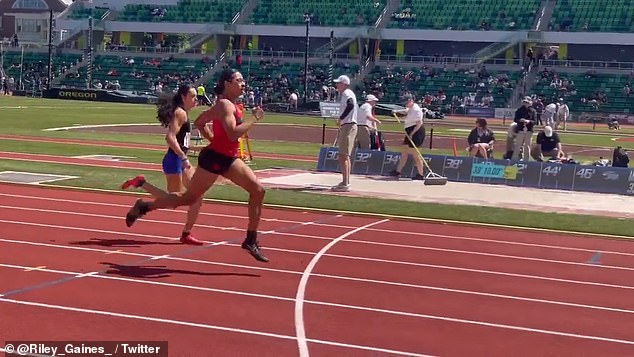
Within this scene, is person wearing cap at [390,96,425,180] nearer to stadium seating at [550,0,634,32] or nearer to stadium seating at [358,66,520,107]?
stadium seating at [358,66,520,107]

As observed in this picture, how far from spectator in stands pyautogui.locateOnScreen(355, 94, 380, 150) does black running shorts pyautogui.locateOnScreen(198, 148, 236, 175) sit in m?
10.3

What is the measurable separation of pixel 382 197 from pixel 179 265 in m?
7.47

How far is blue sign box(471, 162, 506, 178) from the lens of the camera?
20.7m

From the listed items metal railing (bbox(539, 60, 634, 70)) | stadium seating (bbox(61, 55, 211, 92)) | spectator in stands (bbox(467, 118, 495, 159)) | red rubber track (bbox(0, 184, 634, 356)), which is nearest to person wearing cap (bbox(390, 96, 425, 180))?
spectator in stands (bbox(467, 118, 495, 159))

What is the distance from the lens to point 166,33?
81.0 meters

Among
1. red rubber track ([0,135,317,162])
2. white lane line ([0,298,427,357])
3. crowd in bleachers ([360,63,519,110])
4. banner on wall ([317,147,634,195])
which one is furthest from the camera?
crowd in bleachers ([360,63,519,110])

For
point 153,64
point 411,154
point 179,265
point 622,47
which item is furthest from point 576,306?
point 153,64

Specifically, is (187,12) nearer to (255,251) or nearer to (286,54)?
(286,54)

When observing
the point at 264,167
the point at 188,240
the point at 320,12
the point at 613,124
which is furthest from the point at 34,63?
the point at 188,240

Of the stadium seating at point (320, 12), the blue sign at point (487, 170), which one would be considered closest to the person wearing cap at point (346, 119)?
the blue sign at point (487, 170)

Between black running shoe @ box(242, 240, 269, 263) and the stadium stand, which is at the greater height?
black running shoe @ box(242, 240, 269, 263)

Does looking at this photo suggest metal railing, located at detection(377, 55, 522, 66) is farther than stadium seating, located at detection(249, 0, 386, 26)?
No

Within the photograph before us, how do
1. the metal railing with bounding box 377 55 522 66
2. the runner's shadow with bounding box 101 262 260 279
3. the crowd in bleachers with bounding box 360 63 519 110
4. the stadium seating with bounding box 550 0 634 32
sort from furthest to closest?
the metal railing with bounding box 377 55 522 66 < the stadium seating with bounding box 550 0 634 32 < the crowd in bleachers with bounding box 360 63 519 110 < the runner's shadow with bounding box 101 262 260 279

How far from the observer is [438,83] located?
217 feet
